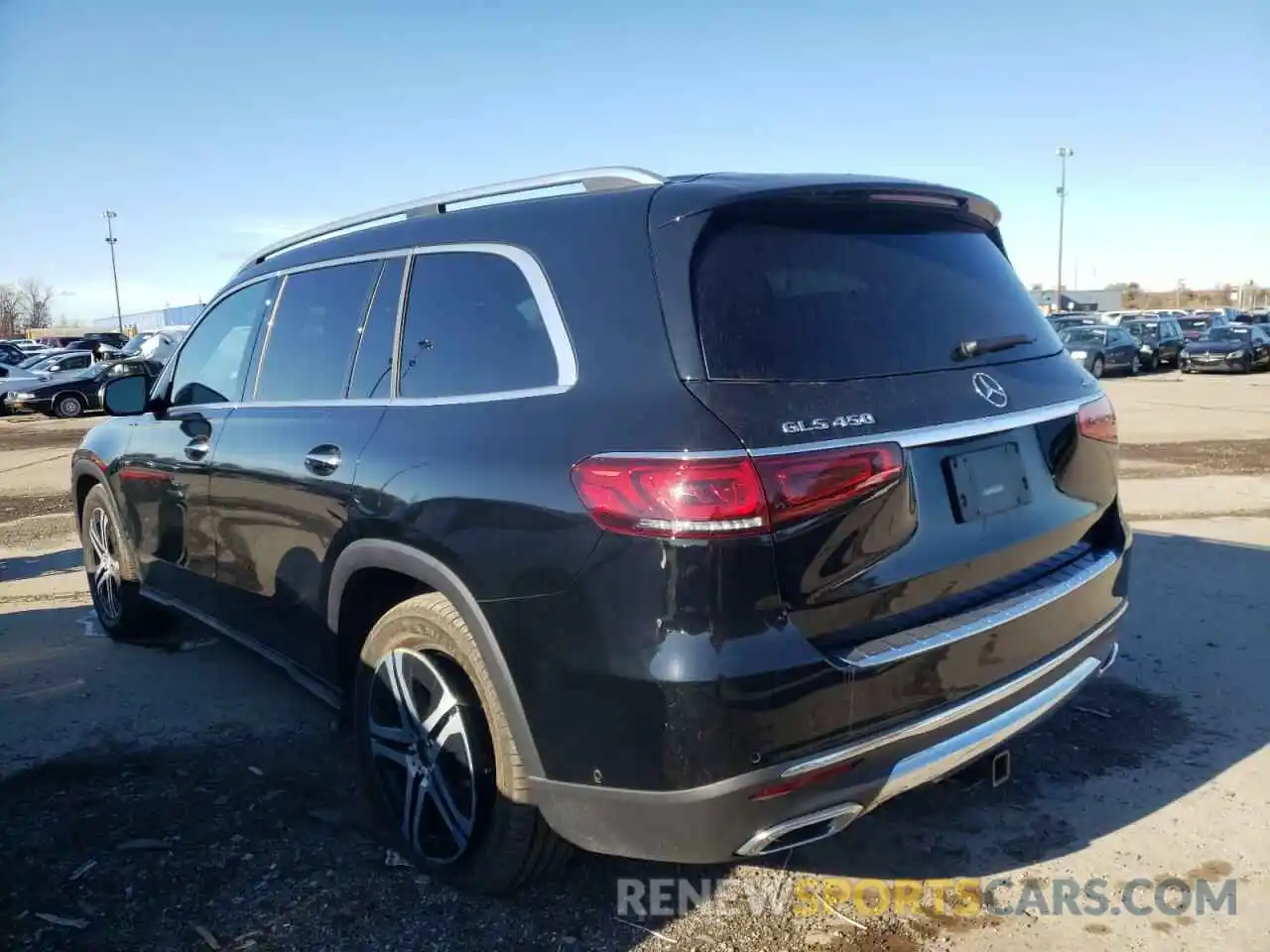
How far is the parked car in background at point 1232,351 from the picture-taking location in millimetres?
29859

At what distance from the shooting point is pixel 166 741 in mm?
3975

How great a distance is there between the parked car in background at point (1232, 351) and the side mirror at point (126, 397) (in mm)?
32744

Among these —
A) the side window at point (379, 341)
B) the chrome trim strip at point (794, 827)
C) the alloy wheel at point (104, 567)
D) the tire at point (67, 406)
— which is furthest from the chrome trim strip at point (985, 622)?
the tire at point (67, 406)

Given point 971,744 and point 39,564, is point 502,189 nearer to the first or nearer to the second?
point 971,744

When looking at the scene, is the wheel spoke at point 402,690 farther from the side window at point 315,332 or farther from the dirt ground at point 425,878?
the side window at point 315,332

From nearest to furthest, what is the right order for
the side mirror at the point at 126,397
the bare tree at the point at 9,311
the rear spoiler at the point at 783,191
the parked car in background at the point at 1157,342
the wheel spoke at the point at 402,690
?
1. the rear spoiler at the point at 783,191
2. the wheel spoke at the point at 402,690
3. the side mirror at the point at 126,397
4. the parked car in background at the point at 1157,342
5. the bare tree at the point at 9,311

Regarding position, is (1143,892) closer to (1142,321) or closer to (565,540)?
(565,540)

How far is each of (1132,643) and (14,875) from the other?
473 cm

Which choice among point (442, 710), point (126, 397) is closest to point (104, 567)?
point (126, 397)

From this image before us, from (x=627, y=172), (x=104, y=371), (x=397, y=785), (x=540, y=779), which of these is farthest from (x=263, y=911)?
(x=104, y=371)

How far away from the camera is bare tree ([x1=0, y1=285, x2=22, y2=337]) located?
297 ft

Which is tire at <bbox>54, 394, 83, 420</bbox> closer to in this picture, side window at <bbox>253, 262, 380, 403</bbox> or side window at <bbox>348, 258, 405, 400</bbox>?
side window at <bbox>253, 262, 380, 403</bbox>

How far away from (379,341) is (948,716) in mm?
2046

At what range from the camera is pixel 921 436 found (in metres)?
2.32
